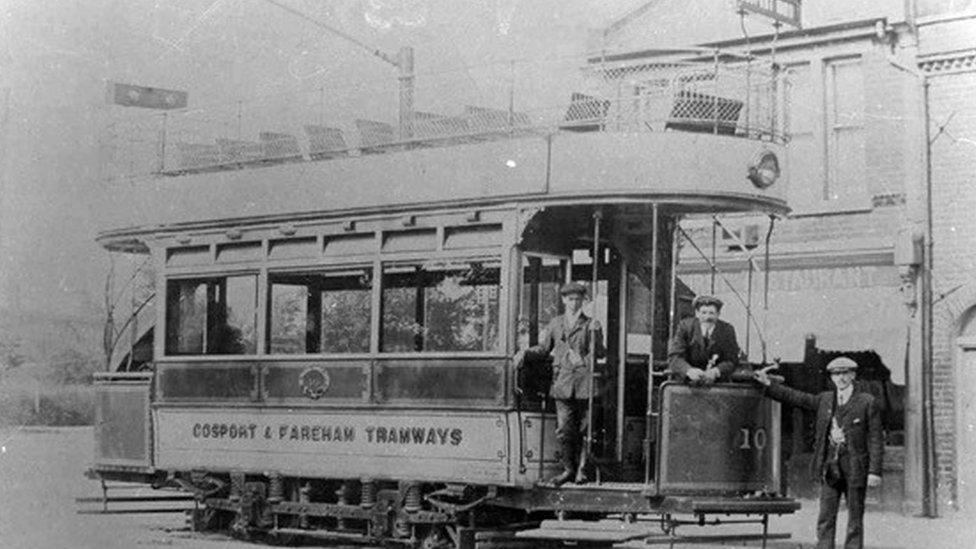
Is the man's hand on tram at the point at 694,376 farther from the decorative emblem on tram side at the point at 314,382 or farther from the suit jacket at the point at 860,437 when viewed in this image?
the decorative emblem on tram side at the point at 314,382

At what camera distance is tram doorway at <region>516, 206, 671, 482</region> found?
1069 centimetres

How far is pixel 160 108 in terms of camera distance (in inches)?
596

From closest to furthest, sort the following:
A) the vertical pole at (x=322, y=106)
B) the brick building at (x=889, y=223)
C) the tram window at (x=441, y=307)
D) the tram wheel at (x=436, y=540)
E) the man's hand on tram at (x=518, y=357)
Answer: the man's hand on tram at (x=518, y=357)
the tram window at (x=441, y=307)
the tram wheel at (x=436, y=540)
the vertical pole at (x=322, y=106)
the brick building at (x=889, y=223)

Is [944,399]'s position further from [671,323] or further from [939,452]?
[671,323]

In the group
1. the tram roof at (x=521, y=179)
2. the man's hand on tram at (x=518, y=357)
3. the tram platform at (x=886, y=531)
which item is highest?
the tram roof at (x=521, y=179)

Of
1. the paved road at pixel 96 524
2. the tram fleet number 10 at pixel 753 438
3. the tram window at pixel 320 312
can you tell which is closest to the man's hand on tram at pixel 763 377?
the tram fleet number 10 at pixel 753 438

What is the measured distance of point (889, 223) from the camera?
17.9m

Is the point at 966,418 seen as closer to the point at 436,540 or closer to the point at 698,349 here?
the point at 698,349

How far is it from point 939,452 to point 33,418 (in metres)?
16.1

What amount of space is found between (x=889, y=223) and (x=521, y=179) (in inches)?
345

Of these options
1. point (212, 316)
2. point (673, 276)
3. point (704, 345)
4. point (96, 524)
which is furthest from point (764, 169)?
point (96, 524)

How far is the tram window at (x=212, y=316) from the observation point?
12289 millimetres

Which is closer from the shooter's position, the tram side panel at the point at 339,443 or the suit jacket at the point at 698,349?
the suit jacket at the point at 698,349

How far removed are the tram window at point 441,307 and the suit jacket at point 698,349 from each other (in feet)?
4.50
